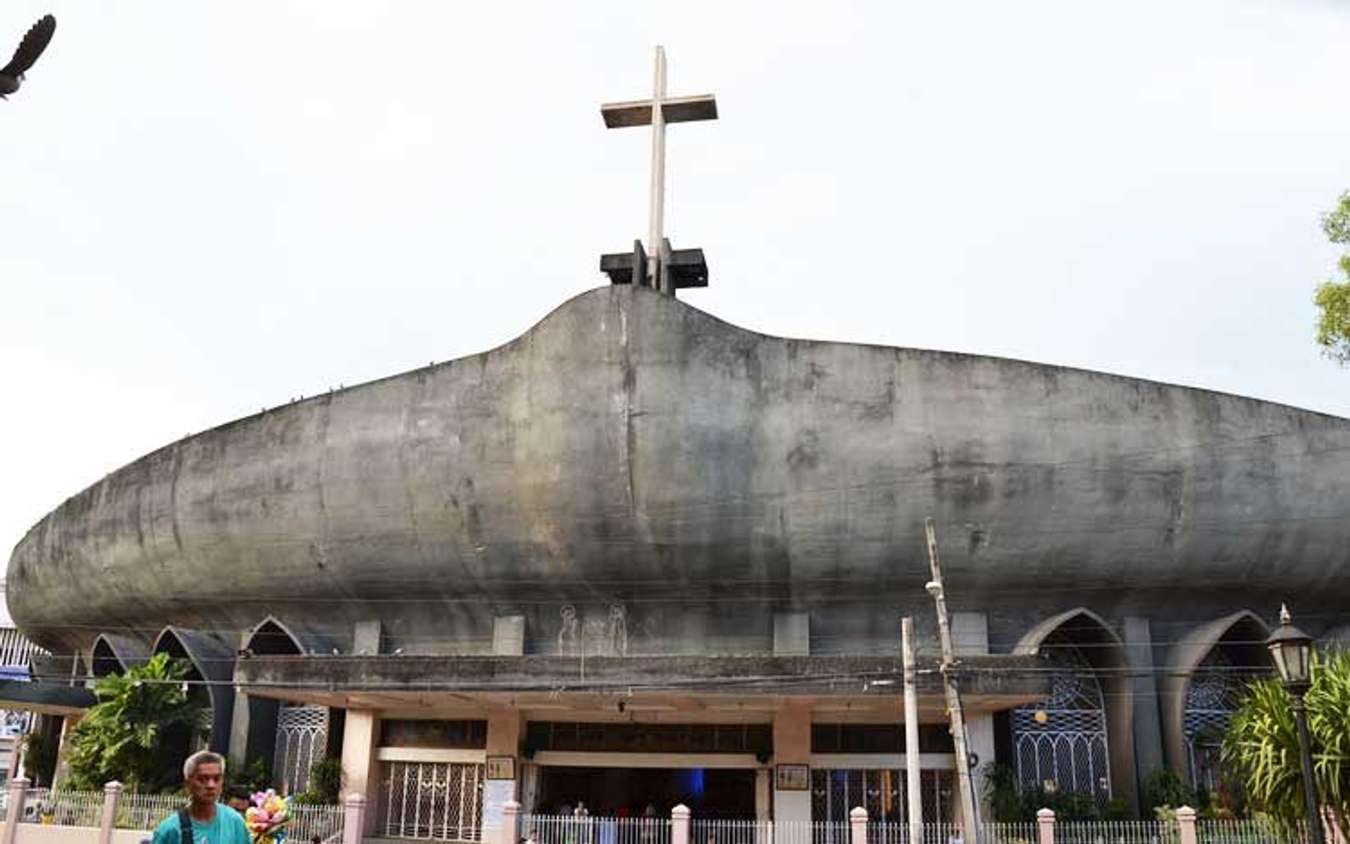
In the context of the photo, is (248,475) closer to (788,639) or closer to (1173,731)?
(788,639)

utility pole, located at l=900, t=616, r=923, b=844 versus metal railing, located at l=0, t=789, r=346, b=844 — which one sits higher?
utility pole, located at l=900, t=616, r=923, b=844

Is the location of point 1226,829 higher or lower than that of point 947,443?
lower

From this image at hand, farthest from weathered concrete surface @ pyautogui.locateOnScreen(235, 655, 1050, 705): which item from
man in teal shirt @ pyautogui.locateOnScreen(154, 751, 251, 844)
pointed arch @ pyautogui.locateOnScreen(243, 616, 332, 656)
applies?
man in teal shirt @ pyautogui.locateOnScreen(154, 751, 251, 844)

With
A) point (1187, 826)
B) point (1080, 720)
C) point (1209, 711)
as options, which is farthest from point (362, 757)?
point (1209, 711)

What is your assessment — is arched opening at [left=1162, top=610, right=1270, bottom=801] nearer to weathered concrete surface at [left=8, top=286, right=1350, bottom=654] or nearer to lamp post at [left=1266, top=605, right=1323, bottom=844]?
weathered concrete surface at [left=8, top=286, right=1350, bottom=654]

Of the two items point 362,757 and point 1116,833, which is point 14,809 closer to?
point 362,757

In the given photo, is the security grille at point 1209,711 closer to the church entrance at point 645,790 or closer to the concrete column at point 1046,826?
the concrete column at point 1046,826

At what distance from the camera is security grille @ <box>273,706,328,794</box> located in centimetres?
2828

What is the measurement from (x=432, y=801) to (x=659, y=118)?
54.2 feet

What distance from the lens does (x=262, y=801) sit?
6.52 m

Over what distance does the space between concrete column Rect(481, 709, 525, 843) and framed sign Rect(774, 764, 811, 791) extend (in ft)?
17.9

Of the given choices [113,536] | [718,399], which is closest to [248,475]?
[113,536]

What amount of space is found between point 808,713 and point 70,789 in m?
16.1

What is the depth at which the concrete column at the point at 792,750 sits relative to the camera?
79.8ft
